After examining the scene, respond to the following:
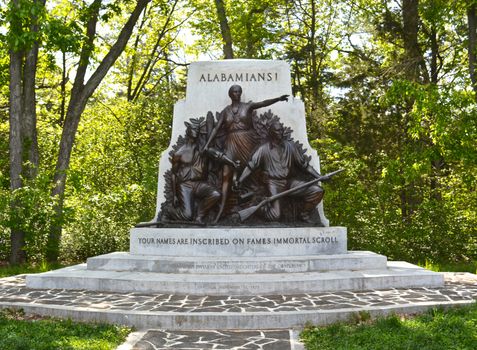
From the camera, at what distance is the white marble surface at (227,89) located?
11477 millimetres

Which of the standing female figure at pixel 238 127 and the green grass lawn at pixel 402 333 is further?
the standing female figure at pixel 238 127

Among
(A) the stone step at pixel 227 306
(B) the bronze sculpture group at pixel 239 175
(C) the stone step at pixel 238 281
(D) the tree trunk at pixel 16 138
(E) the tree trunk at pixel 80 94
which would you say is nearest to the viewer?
(A) the stone step at pixel 227 306

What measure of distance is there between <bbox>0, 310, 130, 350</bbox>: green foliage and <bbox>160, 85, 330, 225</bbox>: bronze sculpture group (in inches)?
172

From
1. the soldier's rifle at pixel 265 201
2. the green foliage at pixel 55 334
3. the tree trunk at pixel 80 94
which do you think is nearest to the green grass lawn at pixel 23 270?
the tree trunk at pixel 80 94

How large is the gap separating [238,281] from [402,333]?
2.90 metres

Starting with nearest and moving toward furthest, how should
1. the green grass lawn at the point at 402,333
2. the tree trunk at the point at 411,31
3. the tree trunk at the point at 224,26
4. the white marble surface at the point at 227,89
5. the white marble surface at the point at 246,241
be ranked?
the green grass lawn at the point at 402,333
the white marble surface at the point at 246,241
the white marble surface at the point at 227,89
the tree trunk at the point at 224,26
the tree trunk at the point at 411,31

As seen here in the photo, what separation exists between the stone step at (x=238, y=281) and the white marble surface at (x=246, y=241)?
91cm

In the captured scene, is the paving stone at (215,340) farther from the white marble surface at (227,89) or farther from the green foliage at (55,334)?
the white marble surface at (227,89)

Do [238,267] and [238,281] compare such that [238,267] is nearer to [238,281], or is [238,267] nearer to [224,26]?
[238,281]

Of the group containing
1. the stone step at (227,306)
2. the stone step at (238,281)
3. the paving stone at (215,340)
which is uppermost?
the stone step at (238,281)

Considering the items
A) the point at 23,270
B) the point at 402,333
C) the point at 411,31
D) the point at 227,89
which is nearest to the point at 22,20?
the point at 227,89

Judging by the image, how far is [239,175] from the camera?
10648 millimetres

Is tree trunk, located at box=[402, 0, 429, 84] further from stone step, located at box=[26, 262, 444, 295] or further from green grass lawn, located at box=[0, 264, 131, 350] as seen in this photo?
green grass lawn, located at box=[0, 264, 131, 350]

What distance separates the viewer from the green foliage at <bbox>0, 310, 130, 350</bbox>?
17.1ft
